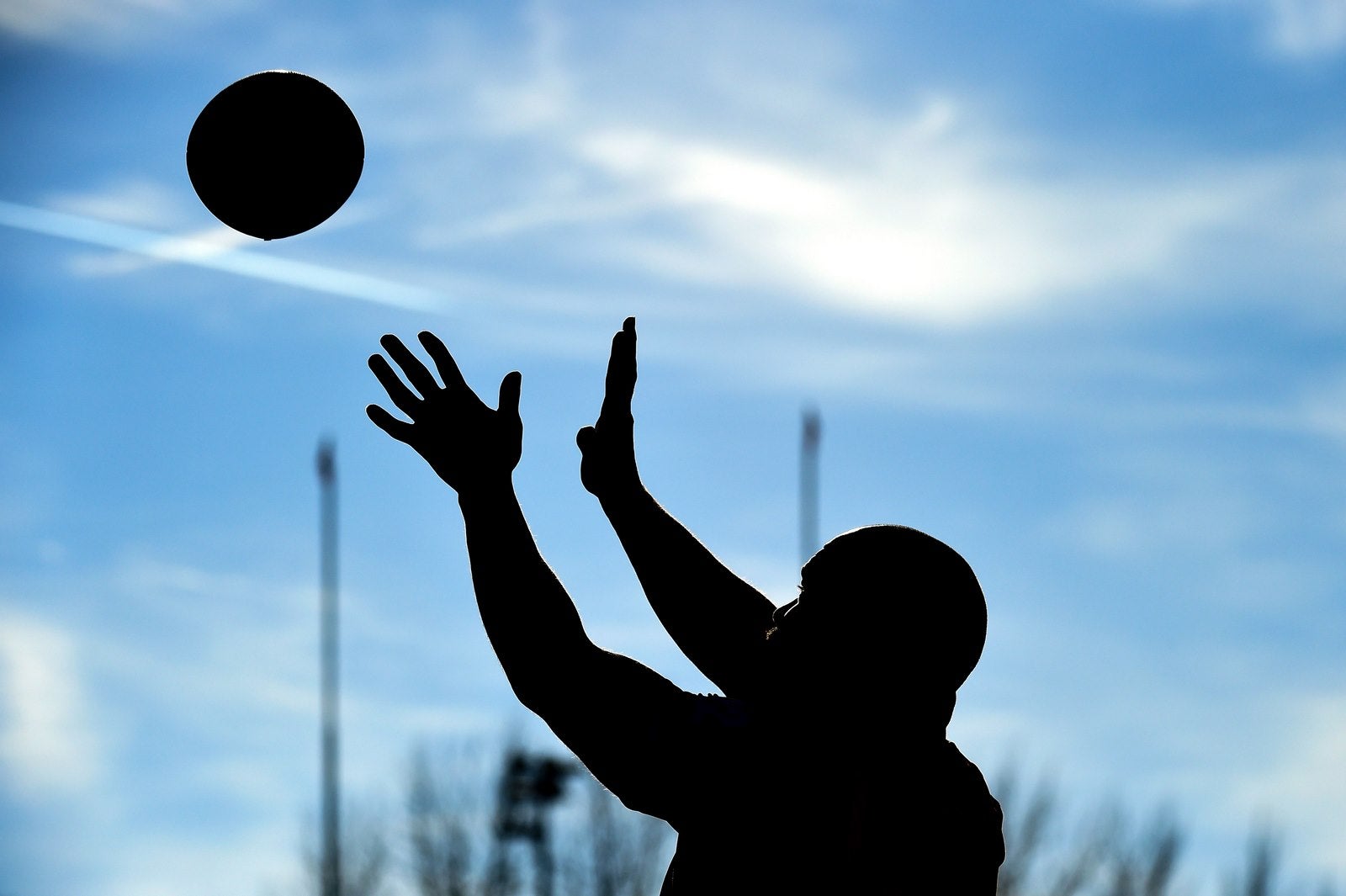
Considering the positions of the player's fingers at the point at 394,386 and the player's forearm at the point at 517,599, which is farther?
the player's fingers at the point at 394,386

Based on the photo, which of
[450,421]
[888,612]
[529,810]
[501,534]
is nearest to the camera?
[888,612]

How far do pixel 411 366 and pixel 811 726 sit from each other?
112 cm

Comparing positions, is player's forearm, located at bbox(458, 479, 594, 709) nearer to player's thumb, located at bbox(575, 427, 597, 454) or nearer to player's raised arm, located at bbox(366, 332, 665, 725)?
player's raised arm, located at bbox(366, 332, 665, 725)

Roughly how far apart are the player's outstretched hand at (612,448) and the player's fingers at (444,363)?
1.54 ft

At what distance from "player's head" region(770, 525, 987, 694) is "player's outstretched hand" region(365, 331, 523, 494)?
0.68 metres

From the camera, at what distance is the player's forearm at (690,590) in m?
4.00

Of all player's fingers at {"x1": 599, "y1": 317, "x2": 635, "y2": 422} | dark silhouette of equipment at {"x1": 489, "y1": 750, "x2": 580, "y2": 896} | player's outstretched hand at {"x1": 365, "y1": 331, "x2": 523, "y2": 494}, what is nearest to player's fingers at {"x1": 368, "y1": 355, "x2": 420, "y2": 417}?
player's outstretched hand at {"x1": 365, "y1": 331, "x2": 523, "y2": 494}

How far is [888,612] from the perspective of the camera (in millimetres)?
3236

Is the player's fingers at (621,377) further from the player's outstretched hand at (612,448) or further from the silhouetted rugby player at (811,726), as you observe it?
the silhouetted rugby player at (811,726)

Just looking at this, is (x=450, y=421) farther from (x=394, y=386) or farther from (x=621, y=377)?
(x=621, y=377)

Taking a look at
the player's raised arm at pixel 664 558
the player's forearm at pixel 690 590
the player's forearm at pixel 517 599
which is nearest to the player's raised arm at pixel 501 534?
the player's forearm at pixel 517 599

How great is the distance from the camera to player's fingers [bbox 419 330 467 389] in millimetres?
3652

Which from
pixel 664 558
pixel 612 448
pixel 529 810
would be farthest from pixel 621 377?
pixel 529 810

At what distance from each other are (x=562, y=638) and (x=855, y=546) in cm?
56
